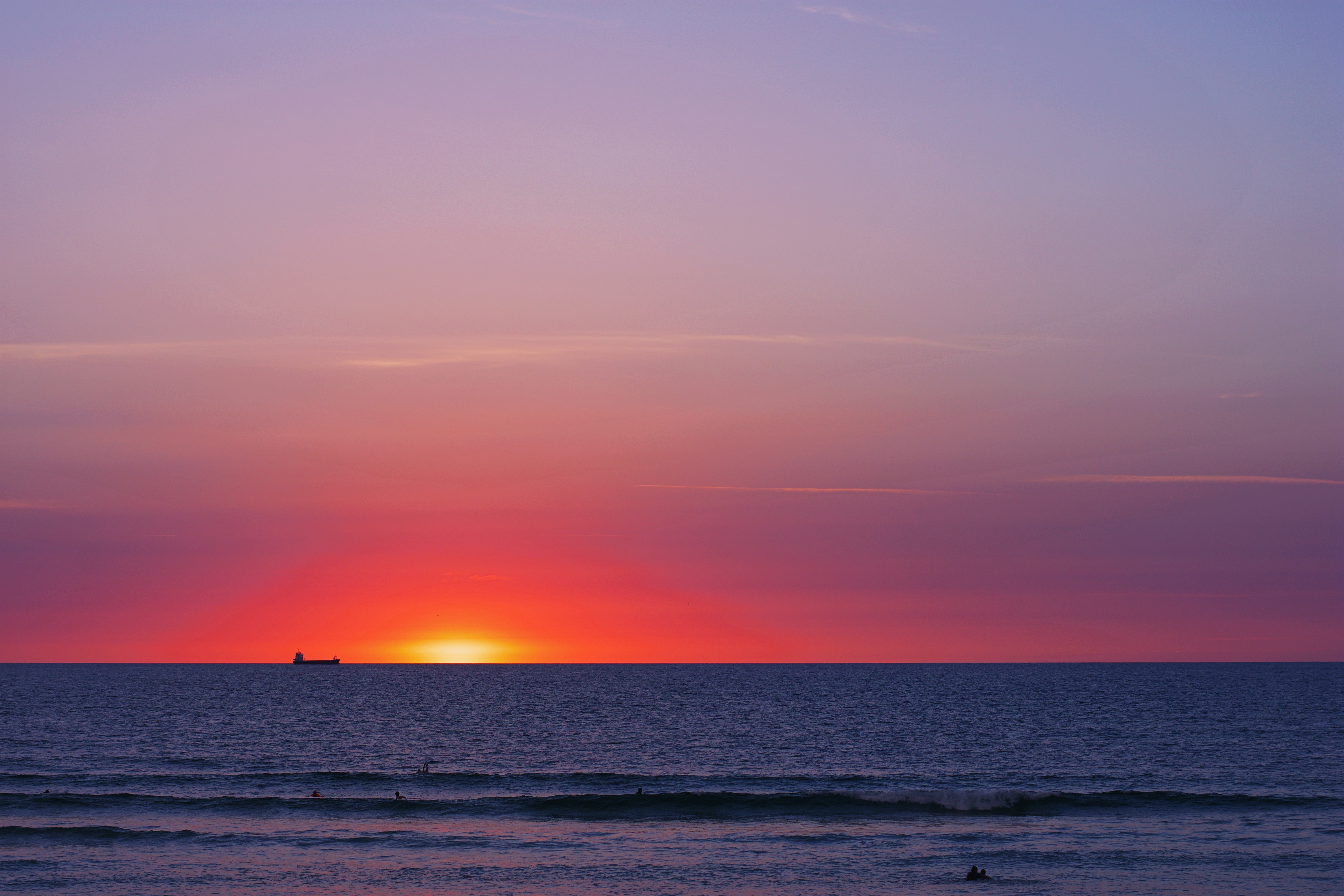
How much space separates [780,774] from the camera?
3221 inches

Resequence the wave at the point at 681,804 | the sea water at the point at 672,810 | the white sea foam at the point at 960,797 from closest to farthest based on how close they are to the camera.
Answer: the sea water at the point at 672,810
the wave at the point at 681,804
the white sea foam at the point at 960,797

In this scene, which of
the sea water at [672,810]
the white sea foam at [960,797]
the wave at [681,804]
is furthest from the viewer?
the white sea foam at [960,797]

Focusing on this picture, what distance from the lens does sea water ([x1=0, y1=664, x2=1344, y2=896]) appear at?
4950 cm

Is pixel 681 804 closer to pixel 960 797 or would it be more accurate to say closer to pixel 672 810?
pixel 672 810

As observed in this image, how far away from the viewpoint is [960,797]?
68875mm

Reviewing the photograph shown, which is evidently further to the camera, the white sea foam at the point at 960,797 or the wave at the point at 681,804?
the white sea foam at the point at 960,797

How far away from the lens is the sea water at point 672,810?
49.5m

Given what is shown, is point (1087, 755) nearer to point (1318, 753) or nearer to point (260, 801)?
point (1318, 753)

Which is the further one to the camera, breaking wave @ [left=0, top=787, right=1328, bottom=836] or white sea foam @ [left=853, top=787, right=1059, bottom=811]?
white sea foam @ [left=853, top=787, right=1059, bottom=811]

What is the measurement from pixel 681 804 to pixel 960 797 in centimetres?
1629

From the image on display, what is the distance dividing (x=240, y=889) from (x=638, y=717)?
3751 inches

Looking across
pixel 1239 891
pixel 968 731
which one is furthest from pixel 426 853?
pixel 968 731

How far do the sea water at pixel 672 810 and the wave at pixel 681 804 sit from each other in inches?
8.9

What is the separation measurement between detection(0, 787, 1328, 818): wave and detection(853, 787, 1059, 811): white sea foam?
70 millimetres
